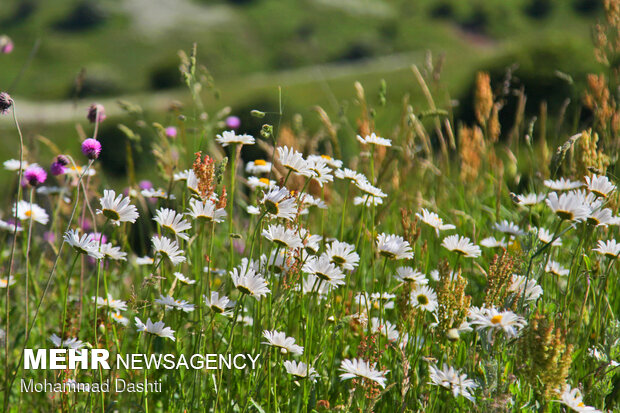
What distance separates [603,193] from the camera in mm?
1787

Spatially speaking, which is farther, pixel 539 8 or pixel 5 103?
pixel 539 8

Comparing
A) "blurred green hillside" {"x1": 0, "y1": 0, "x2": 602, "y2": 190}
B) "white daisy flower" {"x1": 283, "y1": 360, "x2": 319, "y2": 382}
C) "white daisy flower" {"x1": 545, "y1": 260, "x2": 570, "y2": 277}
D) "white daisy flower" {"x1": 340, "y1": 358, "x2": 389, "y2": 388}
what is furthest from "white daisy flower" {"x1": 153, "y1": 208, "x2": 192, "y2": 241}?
"blurred green hillside" {"x1": 0, "y1": 0, "x2": 602, "y2": 190}

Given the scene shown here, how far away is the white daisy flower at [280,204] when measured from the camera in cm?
159

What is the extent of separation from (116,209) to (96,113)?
2.50ft

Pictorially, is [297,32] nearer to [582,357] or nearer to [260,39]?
[260,39]

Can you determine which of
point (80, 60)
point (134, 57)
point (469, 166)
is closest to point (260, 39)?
point (134, 57)

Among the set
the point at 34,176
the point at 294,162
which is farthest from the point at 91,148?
the point at 294,162

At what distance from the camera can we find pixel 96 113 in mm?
2213

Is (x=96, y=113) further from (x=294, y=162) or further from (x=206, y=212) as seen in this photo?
(x=294, y=162)

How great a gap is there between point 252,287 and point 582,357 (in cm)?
104

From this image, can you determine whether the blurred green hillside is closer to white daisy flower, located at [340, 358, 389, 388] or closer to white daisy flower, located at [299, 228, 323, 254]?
white daisy flower, located at [299, 228, 323, 254]

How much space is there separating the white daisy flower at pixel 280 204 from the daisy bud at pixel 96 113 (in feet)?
2.86

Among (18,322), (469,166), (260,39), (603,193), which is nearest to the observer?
(603,193)

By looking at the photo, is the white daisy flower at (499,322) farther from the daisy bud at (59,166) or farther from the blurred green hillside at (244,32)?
the blurred green hillside at (244,32)
